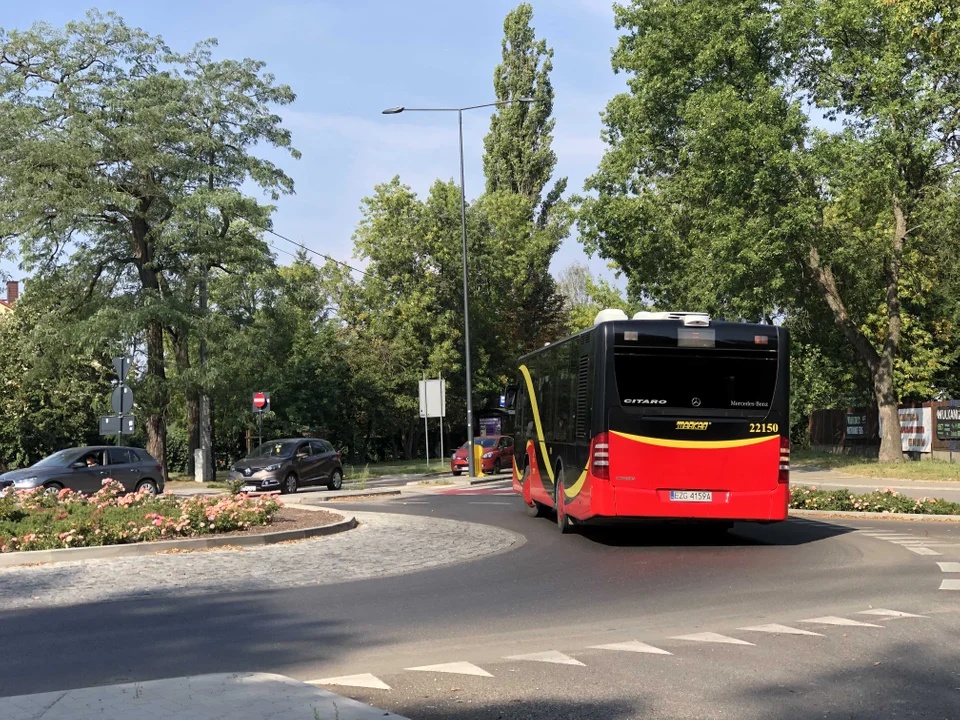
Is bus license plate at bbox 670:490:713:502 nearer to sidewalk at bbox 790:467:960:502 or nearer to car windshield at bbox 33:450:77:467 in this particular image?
sidewalk at bbox 790:467:960:502

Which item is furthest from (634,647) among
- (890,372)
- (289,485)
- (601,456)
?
(890,372)

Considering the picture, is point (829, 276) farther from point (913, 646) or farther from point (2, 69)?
point (913, 646)

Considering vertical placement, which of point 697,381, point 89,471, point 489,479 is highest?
point 697,381

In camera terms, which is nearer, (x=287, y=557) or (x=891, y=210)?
(x=287, y=557)

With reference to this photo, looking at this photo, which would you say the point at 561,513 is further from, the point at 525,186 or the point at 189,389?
the point at 525,186

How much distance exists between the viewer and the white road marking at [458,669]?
23.7 ft

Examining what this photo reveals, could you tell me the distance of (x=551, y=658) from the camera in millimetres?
7672

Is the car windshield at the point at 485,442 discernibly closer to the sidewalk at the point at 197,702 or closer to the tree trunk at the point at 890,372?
the tree trunk at the point at 890,372

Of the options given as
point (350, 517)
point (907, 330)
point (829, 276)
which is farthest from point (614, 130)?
point (350, 517)

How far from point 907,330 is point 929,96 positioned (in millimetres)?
15172

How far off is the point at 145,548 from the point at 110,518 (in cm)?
140

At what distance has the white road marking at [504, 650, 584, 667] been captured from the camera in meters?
7.52

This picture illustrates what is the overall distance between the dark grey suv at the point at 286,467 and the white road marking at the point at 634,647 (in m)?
23.7

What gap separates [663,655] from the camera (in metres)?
7.77
